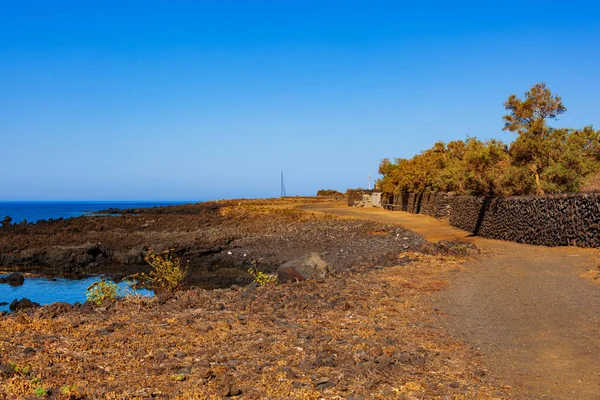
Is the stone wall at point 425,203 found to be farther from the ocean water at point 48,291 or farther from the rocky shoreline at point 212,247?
the ocean water at point 48,291

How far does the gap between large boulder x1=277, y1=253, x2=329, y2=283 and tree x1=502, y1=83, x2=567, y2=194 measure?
16.7 metres

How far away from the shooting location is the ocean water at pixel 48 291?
62.8 ft

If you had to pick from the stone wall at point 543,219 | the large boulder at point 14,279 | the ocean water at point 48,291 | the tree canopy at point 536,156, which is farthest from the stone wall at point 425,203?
the large boulder at point 14,279

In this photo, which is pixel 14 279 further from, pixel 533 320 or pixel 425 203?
pixel 425 203

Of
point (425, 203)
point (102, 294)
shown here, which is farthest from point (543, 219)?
point (425, 203)

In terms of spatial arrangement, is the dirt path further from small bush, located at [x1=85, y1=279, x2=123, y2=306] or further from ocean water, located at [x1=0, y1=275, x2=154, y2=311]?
ocean water, located at [x1=0, y1=275, x2=154, y2=311]

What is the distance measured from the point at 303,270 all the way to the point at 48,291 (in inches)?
482

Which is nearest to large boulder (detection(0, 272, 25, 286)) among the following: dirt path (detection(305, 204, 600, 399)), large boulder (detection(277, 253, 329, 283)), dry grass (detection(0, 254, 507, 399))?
large boulder (detection(277, 253, 329, 283))

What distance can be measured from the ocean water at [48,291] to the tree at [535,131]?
19.3m

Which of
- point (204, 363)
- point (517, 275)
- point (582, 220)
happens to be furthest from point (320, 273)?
point (582, 220)

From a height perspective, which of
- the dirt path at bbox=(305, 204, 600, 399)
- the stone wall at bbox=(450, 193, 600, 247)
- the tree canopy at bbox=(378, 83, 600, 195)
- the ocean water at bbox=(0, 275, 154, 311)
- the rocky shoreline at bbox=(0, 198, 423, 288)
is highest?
the tree canopy at bbox=(378, 83, 600, 195)

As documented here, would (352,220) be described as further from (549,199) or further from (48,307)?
(48,307)

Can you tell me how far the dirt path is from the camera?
21.7 ft

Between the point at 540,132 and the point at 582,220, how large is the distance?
9649mm
